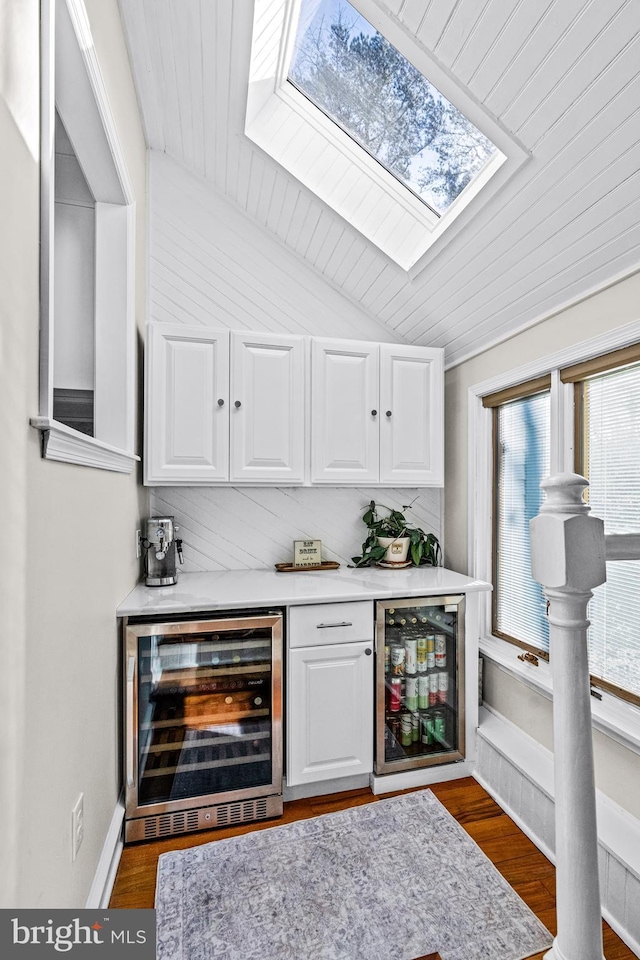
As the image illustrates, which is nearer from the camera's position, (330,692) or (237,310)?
(330,692)

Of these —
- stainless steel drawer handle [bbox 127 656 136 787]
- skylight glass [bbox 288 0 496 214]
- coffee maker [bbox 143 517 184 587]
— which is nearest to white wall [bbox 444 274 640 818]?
skylight glass [bbox 288 0 496 214]

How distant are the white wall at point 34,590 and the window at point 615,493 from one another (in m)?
1.80

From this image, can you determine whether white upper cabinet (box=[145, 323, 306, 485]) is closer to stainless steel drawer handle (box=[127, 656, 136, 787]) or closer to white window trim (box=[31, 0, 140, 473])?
white window trim (box=[31, 0, 140, 473])

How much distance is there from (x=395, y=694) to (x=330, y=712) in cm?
35

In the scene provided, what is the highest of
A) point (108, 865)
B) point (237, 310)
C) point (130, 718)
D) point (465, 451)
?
point (237, 310)

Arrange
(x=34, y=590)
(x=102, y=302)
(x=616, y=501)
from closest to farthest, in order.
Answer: (x=34, y=590) → (x=616, y=501) → (x=102, y=302)

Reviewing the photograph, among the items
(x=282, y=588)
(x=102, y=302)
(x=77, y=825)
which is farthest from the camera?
(x=282, y=588)

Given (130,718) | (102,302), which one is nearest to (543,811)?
(130,718)

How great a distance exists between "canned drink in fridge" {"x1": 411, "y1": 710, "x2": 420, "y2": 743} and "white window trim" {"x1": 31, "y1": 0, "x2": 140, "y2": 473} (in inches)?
69.6

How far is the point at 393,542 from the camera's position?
9.24 ft

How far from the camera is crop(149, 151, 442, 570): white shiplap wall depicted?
269 centimetres

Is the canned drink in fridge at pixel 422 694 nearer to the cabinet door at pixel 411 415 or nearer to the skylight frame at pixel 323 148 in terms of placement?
the cabinet door at pixel 411 415

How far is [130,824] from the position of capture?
75.0 inches

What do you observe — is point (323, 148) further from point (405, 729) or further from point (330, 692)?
point (405, 729)
